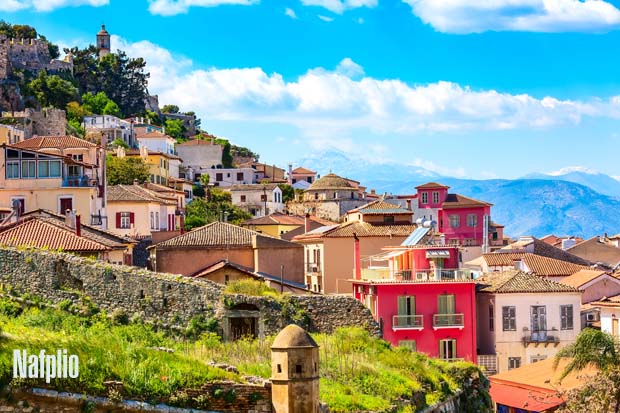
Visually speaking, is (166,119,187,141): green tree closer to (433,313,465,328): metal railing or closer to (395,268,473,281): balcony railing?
(395,268,473,281): balcony railing

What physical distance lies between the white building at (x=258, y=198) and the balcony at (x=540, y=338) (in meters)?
68.7

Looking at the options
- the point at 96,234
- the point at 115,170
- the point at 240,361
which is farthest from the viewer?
the point at 115,170

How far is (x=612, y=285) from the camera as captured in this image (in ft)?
211

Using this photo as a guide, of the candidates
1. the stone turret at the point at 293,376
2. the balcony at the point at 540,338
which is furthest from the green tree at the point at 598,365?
the stone turret at the point at 293,376

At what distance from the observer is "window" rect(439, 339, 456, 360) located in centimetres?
5041

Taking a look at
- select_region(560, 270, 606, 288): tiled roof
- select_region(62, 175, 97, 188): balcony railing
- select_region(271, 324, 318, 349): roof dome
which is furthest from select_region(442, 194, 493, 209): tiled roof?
select_region(271, 324, 318, 349): roof dome

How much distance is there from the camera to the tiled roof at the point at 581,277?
61.7 metres

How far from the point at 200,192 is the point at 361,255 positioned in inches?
2407

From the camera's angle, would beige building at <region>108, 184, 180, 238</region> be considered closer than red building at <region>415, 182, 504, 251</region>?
Yes

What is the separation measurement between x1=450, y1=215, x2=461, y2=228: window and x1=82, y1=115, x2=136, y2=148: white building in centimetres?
4778

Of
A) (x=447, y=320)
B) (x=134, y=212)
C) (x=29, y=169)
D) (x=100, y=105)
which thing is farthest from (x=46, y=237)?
(x=100, y=105)

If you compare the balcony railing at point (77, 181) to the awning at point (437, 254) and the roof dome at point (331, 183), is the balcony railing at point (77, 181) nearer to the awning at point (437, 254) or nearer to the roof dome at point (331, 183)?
the awning at point (437, 254)

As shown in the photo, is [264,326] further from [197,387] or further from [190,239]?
[190,239]

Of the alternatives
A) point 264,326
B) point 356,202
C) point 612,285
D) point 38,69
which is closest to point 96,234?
point 264,326
